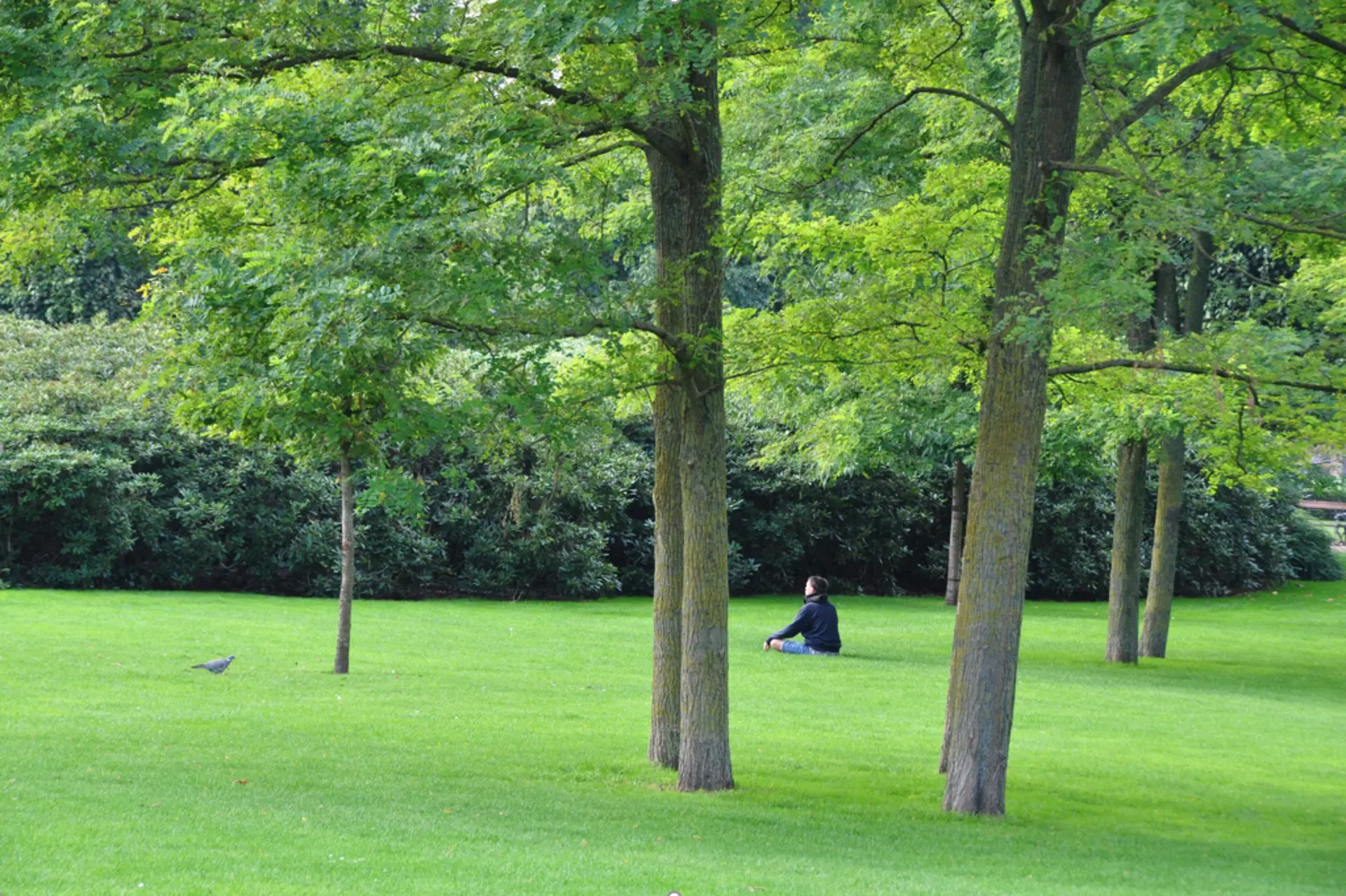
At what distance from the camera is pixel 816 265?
43.0 feet

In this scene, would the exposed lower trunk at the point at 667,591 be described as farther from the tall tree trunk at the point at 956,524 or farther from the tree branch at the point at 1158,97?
the tall tree trunk at the point at 956,524

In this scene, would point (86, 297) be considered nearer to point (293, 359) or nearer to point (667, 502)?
point (667, 502)

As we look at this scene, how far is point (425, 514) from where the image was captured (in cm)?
1978

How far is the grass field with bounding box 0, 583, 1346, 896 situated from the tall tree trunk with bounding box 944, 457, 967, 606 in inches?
214

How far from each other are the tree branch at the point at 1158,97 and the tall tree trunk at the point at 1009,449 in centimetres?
26

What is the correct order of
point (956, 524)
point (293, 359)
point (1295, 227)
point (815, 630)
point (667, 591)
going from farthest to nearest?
point (956, 524) → point (815, 630) → point (667, 591) → point (1295, 227) → point (293, 359)

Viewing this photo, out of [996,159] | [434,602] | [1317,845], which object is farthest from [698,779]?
[434,602]

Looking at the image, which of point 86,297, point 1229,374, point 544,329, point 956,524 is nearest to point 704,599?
point 544,329

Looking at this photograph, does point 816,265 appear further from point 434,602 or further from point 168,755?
point 434,602

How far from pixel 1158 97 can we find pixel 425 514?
1213 cm

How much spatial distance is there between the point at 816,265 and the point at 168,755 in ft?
22.1

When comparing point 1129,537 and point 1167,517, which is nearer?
point 1129,537

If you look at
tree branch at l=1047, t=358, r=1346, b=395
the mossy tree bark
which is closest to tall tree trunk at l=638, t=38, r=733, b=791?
tree branch at l=1047, t=358, r=1346, b=395

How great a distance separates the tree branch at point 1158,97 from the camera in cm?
955
